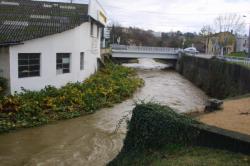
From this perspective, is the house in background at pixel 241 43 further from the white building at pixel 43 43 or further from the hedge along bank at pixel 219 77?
the white building at pixel 43 43

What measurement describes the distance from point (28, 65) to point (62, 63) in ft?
10.2

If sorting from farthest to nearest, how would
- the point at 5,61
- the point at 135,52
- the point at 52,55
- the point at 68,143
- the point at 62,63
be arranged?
the point at 135,52 → the point at 62,63 → the point at 52,55 → the point at 5,61 → the point at 68,143

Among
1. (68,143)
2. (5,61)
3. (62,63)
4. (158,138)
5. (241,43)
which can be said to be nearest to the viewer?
(158,138)

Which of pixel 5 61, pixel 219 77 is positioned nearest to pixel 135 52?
pixel 219 77

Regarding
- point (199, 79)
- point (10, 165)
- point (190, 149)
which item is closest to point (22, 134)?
point (10, 165)

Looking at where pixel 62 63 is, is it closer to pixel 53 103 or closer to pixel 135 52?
pixel 53 103

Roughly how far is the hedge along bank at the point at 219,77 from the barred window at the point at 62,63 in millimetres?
11905

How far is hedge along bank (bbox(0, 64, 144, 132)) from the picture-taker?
16391 mm

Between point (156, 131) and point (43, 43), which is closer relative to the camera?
point (156, 131)

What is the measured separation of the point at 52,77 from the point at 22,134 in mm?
7107

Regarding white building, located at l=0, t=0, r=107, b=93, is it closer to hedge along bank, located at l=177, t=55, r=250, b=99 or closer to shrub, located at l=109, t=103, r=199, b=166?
shrub, located at l=109, t=103, r=199, b=166

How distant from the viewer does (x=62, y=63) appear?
896 inches

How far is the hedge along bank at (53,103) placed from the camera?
16.4m

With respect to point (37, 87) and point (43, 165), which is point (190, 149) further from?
point (37, 87)
